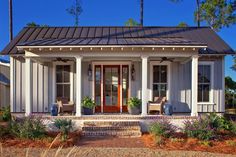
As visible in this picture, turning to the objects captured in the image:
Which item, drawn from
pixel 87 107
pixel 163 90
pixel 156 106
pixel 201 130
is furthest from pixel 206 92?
pixel 87 107

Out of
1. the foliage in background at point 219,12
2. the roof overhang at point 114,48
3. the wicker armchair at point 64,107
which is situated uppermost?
the foliage in background at point 219,12

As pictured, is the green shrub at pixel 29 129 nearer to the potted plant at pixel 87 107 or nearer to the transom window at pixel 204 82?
the potted plant at pixel 87 107

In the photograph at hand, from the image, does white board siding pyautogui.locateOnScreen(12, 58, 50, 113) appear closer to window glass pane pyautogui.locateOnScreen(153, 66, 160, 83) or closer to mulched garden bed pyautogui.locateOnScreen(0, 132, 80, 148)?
mulched garden bed pyautogui.locateOnScreen(0, 132, 80, 148)

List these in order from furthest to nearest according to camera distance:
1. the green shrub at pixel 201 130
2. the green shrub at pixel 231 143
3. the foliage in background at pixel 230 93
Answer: the foliage in background at pixel 230 93 → the green shrub at pixel 201 130 → the green shrub at pixel 231 143

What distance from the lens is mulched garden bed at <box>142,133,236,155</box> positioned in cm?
886

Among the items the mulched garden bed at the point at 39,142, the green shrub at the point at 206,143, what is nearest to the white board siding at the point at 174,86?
the mulched garden bed at the point at 39,142

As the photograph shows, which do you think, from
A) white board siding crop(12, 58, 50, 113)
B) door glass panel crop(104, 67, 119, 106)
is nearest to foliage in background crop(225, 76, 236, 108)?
door glass panel crop(104, 67, 119, 106)

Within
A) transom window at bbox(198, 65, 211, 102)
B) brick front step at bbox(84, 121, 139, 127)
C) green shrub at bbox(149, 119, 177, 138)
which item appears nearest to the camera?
green shrub at bbox(149, 119, 177, 138)

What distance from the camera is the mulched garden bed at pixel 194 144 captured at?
8.86 m

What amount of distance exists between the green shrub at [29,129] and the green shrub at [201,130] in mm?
5097

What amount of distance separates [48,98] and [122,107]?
11.8 ft

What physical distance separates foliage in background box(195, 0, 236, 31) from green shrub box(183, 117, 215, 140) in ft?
54.3

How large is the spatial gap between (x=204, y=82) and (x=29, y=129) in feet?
27.7

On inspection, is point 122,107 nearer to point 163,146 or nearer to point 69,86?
point 69,86
